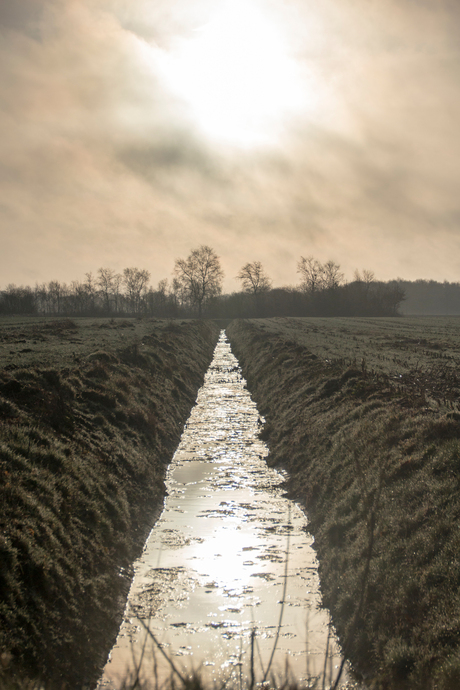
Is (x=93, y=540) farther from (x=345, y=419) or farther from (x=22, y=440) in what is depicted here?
(x=345, y=419)

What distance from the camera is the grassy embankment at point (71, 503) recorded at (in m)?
7.02

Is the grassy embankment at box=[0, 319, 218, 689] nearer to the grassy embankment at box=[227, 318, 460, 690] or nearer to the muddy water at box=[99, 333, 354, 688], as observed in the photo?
the muddy water at box=[99, 333, 354, 688]

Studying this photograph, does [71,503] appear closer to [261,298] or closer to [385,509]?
[385,509]

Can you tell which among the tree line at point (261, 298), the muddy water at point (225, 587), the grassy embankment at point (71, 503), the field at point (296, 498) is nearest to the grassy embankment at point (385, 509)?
the field at point (296, 498)

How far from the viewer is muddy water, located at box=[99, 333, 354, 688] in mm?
7637

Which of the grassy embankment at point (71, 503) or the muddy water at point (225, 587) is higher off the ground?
the grassy embankment at point (71, 503)

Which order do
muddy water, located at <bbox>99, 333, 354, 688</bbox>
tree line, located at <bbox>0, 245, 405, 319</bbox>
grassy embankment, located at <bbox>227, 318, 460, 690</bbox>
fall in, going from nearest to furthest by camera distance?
grassy embankment, located at <bbox>227, 318, 460, 690</bbox>, muddy water, located at <bbox>99, 333, 354, 688</bbox>, tree line, located at <bbox>0, 245, 405, 319</bbox>

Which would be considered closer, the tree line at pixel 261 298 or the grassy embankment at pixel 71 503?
the grassy embankment at pixel 71 503

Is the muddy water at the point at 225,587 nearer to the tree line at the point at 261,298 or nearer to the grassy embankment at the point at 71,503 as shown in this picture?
the grassy embankment at the point at 71,503

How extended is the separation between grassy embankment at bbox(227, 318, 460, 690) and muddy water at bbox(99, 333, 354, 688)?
57 centimetres

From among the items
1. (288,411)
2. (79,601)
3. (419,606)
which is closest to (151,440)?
(288,411)

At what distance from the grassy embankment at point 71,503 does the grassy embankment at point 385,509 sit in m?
4.36

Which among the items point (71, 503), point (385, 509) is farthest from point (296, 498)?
point (71, 503)

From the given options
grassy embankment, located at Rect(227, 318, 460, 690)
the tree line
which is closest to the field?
grassy embankment, located at Rect(227, 318, 460, 690)
